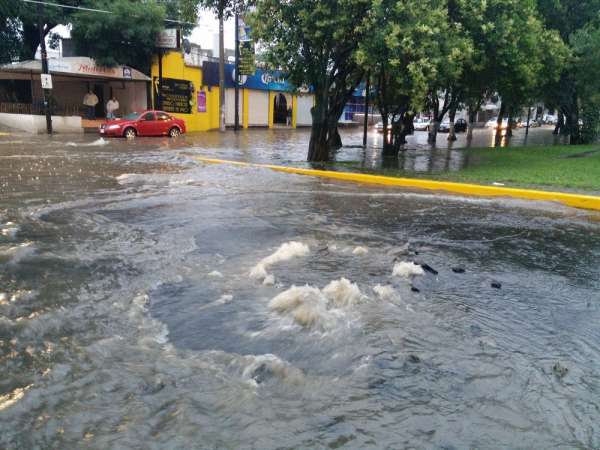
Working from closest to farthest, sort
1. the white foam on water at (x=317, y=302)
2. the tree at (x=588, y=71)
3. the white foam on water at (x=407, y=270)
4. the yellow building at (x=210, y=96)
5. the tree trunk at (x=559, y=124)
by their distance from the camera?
the white foam on water at (x=317, y=302) < the white foam on water at (x=407, y=270) < the tree at (x=588, y=71) < the yellow building at (x=210, y=96) < the tree trunk at (x=559, y=124)

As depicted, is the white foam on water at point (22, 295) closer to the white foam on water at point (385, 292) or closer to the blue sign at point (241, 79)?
the white foam on water at point (385, 292)

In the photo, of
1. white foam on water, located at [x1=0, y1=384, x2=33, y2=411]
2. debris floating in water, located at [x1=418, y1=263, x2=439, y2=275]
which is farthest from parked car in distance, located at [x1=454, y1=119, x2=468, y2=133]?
white foam on water, located at [x1=0, y1=384, x2=33, y2=411]

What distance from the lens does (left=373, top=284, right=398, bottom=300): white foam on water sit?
5043mm

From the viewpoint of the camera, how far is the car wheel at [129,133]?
1035 inches

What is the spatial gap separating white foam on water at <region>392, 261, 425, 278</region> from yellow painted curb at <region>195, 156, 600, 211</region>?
5795 mm

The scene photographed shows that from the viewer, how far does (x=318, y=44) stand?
15.6 m

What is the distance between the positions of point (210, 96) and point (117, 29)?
9.67m

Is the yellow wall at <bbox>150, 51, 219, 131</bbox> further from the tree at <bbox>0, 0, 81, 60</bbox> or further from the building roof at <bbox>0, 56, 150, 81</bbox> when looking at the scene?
the tree at <bbox>0, 0, 81, 60</bbox>

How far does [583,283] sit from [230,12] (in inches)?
599

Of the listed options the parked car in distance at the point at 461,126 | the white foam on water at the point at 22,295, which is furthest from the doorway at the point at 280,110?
the white foam on water at the point at 22,295

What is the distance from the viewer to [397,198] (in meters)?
11.0

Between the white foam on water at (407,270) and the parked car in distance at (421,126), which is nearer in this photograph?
the white foam on water at (407,270)

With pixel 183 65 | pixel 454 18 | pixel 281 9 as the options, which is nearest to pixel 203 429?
pixel 281 9

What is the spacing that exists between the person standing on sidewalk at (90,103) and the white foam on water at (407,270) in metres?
30.3
